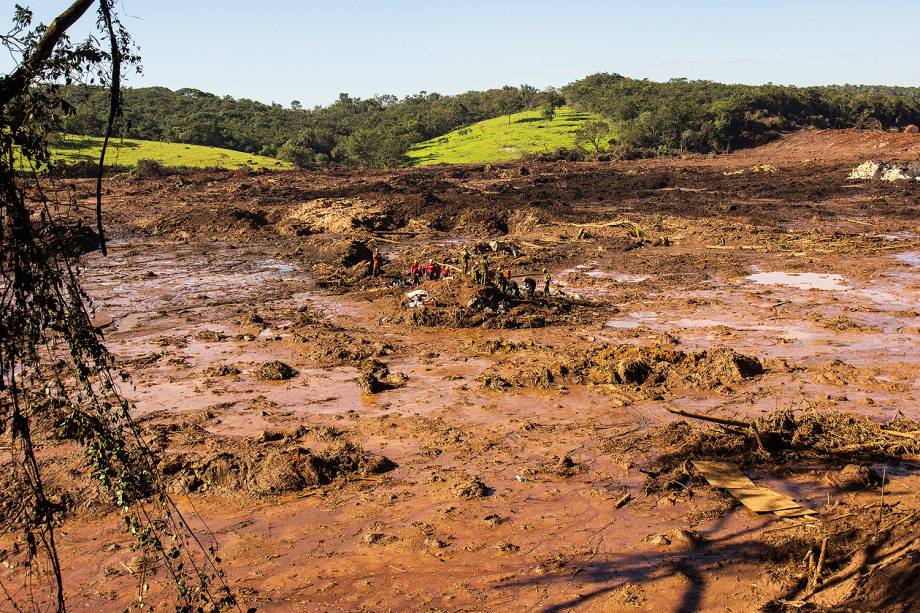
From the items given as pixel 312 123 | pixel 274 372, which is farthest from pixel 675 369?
pixel 312 123

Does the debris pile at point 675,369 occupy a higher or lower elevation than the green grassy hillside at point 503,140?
lower

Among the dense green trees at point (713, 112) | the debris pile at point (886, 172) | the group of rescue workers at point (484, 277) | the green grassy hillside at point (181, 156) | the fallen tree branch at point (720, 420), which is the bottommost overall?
the fallen tree branch at point (720, 420)

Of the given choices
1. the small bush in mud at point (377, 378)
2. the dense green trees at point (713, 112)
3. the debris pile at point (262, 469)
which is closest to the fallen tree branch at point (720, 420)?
the debris pile at point (262, 469)

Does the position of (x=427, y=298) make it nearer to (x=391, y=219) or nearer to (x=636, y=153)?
(x=391, y=219)

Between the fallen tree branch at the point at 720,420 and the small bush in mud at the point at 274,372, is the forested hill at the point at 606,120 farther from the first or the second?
the fallen tree branch at the point at 720,420

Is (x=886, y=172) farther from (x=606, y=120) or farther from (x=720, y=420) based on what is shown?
(x=720, y=420)

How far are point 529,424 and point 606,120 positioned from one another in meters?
63.9

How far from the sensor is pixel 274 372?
12.5 m

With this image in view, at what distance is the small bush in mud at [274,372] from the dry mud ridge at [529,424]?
0.05 m

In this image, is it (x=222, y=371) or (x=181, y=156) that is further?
(x=181, y=156)

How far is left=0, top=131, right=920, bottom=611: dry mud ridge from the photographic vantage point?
6582 millimetres

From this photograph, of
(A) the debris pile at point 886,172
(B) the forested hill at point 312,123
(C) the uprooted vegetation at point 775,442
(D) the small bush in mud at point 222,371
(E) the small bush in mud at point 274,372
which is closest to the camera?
(C) the uprooted vegetation at point 775,442

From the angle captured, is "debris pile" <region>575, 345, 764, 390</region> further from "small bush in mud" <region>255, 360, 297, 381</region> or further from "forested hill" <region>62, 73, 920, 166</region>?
"forested hill" <region>62, 73, 920, 166</region>

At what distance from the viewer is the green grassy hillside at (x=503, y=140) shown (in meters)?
59.9
